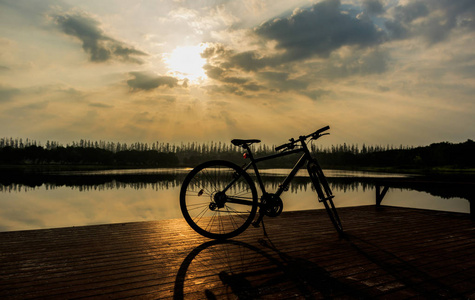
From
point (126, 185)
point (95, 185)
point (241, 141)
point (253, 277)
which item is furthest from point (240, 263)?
point (95, 185)

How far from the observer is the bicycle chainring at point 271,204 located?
13.4 feet

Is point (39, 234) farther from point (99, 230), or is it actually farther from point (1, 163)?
point (1, 163)

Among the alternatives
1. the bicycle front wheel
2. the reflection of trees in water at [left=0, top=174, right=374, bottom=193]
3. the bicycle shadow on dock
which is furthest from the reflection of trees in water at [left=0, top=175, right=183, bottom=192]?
the bicycle shadow on dock

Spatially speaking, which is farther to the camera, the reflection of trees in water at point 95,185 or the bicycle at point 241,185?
the reflection of trees in water at point 95,185

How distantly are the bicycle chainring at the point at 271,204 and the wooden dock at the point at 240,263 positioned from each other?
17.4 inches

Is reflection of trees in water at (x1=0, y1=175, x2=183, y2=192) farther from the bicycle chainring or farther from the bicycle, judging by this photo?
the bicycle chainring

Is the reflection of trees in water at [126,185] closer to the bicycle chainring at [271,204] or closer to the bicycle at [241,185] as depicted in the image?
the bicycle at [241,185]

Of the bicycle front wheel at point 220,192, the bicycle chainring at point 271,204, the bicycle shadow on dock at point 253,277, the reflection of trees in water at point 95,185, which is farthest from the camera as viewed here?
the reflection of trees in water at point 95,185

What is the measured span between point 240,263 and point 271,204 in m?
1.09

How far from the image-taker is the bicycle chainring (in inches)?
161

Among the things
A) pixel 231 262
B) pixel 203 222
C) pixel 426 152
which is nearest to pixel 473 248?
pixel 231 262

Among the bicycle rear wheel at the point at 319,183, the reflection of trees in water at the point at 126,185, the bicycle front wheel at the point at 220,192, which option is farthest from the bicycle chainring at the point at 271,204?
the reflection of trees in water at the point at 126,185

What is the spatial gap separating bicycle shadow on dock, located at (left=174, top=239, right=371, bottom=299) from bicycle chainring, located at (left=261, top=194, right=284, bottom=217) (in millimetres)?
540

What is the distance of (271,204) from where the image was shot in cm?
410
